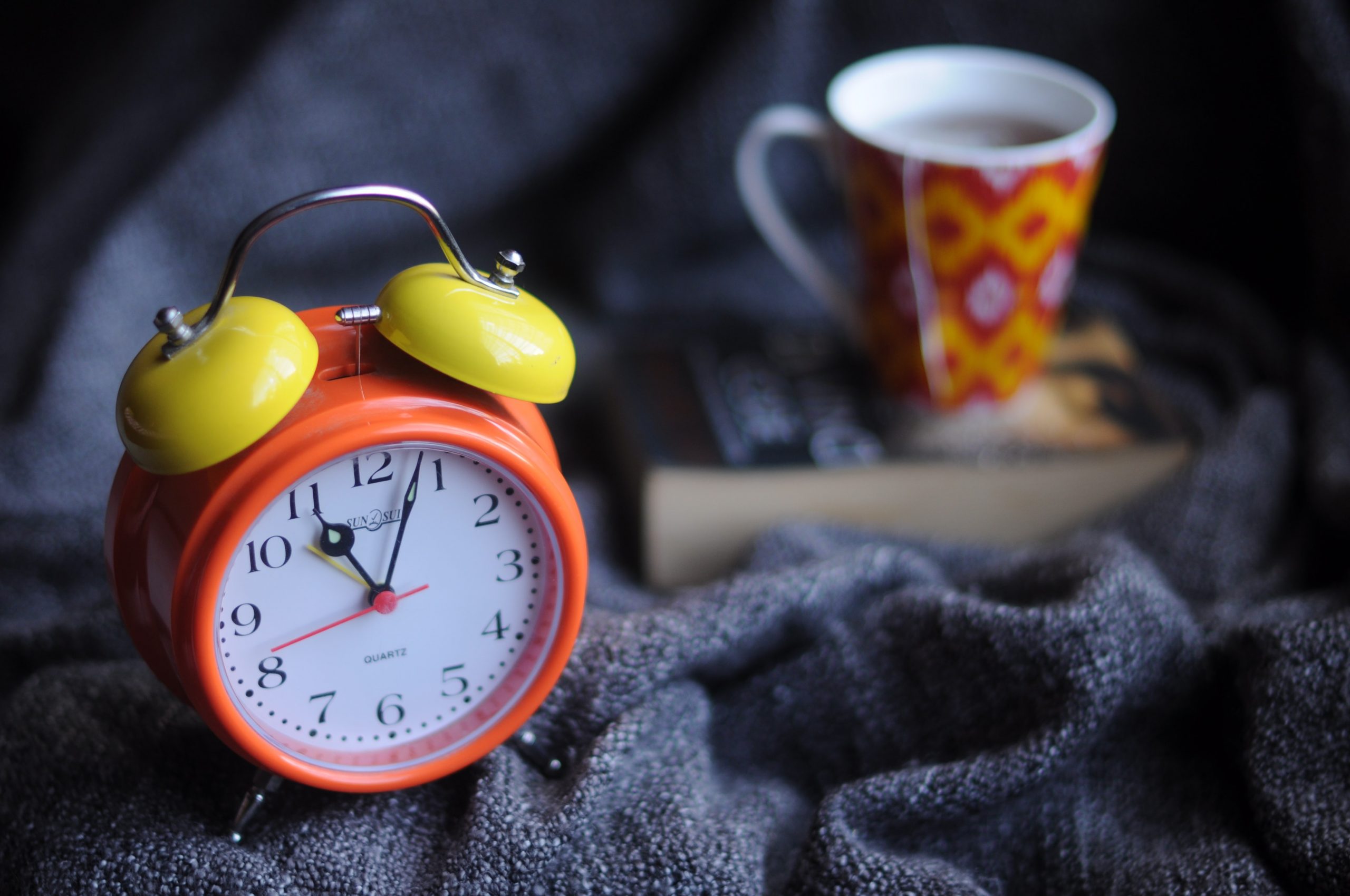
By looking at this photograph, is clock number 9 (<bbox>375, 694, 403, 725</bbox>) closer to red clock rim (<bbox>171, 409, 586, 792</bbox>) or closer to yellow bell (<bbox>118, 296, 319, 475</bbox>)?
red clock rim (<bbox>171, 409, 586, 792</bbox>)

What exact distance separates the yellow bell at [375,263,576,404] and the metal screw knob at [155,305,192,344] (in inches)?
2.8

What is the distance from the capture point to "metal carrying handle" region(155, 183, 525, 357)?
1.36 ft

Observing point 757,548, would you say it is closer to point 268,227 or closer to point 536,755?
point 536,755

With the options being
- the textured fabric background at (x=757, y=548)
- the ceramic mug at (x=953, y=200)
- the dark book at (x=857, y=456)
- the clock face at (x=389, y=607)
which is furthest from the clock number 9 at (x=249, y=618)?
the ceramic mug at (x=953, y=200)

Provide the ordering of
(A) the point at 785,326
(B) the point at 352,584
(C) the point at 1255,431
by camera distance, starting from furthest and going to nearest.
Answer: (A) the point at 785,326 → (C) the point at 1255,431 → (B) the point at 352,584

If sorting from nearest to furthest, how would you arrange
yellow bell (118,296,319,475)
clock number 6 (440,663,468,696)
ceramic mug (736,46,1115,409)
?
yellow bell (118,296,319,475)
clock number 6 (440,663,468,696)
ceramic mug (736,46,1115,409)

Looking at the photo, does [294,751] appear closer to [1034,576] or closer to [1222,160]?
[1034,576]

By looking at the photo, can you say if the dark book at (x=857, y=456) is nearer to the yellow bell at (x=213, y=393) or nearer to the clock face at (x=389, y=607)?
the clock face at (x=389, y=607)

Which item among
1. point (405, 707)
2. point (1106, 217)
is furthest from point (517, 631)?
point (1106, 217)

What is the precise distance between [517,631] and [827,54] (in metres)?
0.62

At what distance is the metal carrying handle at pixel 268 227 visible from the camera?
0.41 metres

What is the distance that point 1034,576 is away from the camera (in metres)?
0.62

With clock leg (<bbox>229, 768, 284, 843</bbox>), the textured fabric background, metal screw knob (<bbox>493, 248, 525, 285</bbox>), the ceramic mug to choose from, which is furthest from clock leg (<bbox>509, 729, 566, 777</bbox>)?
A: the ceramic mug

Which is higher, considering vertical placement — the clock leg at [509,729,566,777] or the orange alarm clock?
the orange alarm clock
